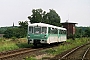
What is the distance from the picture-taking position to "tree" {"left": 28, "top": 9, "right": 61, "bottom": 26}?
91625mm

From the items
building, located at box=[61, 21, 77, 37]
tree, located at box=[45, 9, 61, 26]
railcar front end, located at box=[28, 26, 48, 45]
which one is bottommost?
railcar front end, located at box=[28, 26, 48, 45]

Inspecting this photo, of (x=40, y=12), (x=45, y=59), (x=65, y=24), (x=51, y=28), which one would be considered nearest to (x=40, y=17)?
(x=40, y=12)

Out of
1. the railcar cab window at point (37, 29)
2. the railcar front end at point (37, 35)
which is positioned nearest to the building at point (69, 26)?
the railcar cab window at point (37, 29)

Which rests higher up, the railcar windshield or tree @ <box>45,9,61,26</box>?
tree @ <box>45,9,61,26</box>

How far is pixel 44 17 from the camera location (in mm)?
99000

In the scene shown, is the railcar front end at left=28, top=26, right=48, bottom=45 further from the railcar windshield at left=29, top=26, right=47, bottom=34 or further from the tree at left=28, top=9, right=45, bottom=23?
the tree at left=28, top=9, right=45, bottom=23

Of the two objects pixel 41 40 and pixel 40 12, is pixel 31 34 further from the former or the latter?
pixel 40 12

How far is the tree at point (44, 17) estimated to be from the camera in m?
91.6

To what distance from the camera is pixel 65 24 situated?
372 ft

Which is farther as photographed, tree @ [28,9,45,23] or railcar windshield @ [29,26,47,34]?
tree @ [28,9,45,23]

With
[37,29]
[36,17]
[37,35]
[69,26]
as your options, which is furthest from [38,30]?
[69,26]

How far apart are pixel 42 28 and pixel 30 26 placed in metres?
1.50

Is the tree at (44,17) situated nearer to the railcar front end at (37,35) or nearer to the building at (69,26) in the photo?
the building at (69,26)

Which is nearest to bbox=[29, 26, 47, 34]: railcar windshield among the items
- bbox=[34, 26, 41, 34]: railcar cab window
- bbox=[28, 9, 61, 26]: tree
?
bbox=[34, 26, 41, 34]: railcar cab window
